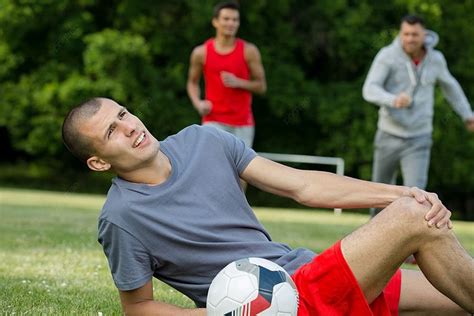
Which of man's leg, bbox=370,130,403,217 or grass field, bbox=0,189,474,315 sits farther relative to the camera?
man's leg, bbox=370,130,403,217

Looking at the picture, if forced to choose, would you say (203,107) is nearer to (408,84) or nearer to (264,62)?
(408,84)

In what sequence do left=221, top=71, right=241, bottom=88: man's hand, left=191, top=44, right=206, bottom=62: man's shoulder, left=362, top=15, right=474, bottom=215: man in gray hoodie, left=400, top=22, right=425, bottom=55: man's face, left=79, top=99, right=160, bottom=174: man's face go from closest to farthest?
left=79, top=99, right=160, bottom=174: man's face, left=400, top=22, right=425, bottom=55: man's face, left=362, top=15, right=474, bottom=215: man in gray hoodie, left=221, top=71, right=241, bottom=88: man's hand, left=191, top=44, right=206, bottom=62: man's shoulder

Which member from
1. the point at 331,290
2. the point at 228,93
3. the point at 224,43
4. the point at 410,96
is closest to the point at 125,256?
the point at 331,290

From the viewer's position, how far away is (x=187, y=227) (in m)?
4.25

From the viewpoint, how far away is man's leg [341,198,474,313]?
4055 millimetres

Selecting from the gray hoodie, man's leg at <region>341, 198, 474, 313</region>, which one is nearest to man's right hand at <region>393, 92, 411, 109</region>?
the gray hoodie

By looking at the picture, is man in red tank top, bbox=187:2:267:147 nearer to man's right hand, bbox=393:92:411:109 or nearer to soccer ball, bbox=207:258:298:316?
man's right hand, bbox=393:92:411:109

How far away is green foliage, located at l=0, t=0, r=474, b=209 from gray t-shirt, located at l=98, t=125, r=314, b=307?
74.7 ft

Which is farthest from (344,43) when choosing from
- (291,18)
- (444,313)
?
(444,313)

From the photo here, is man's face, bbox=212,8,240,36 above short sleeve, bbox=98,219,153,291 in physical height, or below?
above

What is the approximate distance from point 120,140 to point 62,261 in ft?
11.6

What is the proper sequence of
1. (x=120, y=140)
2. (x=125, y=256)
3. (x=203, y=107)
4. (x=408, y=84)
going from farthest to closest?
1. (x=203, y=107)
2. (x=408, y=84)
3. (x=120, y=140)
4. (x=125, y=256)

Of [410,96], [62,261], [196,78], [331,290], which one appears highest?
[331,290]

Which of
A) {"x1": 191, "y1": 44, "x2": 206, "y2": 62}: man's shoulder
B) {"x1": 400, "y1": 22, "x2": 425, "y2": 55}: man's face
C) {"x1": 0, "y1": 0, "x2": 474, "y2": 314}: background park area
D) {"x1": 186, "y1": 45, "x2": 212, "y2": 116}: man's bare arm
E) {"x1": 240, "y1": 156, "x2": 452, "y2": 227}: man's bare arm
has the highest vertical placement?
{"x1": 400, "y1": 22, "x2": 425, "y2": 55}: man's face
